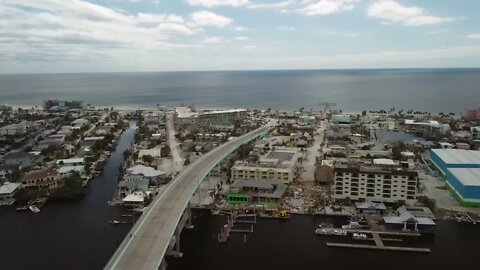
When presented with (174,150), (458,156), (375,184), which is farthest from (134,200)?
(458,156)

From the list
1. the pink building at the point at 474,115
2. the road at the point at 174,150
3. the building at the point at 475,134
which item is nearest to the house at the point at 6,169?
the road at the point at 174,150

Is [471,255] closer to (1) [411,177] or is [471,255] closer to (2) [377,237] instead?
(2) [377,237]

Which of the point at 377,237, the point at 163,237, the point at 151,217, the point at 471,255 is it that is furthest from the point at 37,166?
the point at 471,255

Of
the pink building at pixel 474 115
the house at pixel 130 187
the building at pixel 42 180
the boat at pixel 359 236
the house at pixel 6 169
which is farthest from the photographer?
the pink building at pixel 474 115

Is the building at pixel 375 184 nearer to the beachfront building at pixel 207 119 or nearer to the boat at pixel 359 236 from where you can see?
the boat at pixel 359 236

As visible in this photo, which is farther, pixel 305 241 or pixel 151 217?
pixel 305 241

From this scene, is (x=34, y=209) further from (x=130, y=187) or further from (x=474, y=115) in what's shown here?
(x=474, y=115)

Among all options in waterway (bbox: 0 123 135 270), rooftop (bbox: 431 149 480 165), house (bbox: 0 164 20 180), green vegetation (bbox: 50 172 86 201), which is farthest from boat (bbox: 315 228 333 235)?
house (bbox: 0 164 20 180)
